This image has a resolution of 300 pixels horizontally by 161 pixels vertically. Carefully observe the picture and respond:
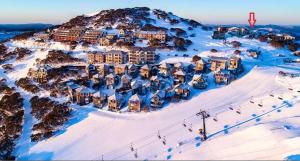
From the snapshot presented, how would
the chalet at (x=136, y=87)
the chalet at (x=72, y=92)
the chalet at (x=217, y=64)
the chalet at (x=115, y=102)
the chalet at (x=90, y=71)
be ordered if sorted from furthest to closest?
1. the chalet at (x=217, y=64)
2. the chalet at (x=90, y=71)
3. the chalet at (x=136, y=87)
4. the chalet at (x=72, y=92)
5. the chalet at (x=115, y=102)

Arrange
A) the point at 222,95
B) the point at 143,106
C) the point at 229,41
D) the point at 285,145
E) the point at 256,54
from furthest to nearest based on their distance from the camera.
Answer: the point at 229,41 → the point at 256,54 → the point at 222,95 → the point at 143,106 → the point at 285,145

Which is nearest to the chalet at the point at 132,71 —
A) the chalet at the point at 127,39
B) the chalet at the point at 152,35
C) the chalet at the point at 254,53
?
the chalet at the point at 127,39

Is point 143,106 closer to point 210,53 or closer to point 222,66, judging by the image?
point 222,66

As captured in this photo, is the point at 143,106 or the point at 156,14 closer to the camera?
the point at 143,106

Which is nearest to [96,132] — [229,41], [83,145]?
[83,145]

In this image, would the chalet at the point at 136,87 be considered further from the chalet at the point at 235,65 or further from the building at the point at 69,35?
the building at the point at 69,35

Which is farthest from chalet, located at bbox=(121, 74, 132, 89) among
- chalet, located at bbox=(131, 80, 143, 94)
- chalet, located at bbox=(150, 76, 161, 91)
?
chalet, located at bbox=(150, 76, 161, 91)

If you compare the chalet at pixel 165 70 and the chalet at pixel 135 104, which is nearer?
the chalet at pixel 135 104
